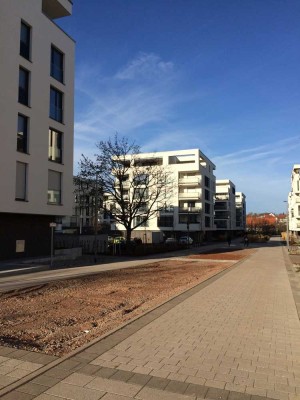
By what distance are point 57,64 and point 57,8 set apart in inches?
193

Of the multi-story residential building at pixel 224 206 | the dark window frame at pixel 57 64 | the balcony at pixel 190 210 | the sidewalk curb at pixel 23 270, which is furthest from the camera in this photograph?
the multi-story residential building at pixel 224 206

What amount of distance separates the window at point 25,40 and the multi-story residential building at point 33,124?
0.20ft

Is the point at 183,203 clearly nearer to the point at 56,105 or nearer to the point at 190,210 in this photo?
the point at 190,210

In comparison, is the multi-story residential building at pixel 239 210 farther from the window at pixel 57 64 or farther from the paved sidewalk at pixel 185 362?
the paved sidewalk at pixel 185 362

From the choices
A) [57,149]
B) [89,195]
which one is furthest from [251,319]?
[89,195]

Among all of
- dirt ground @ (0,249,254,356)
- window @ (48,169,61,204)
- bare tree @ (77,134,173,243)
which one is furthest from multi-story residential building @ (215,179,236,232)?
dirt ground @ (0,249,254,356)

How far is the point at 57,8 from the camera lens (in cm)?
2906

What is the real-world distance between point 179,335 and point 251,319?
235cm

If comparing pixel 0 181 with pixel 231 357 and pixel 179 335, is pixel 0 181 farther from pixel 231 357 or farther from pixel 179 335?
pixel 231 357

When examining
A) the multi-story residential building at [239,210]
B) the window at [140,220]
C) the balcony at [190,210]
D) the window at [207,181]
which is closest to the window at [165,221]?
the balcony at [190,210]

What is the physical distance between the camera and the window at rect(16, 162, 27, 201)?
908 inches

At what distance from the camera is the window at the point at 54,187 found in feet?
86.1

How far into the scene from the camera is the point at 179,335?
6.90 m

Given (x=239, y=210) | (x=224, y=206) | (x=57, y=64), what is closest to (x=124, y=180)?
(x=57, y=64)
